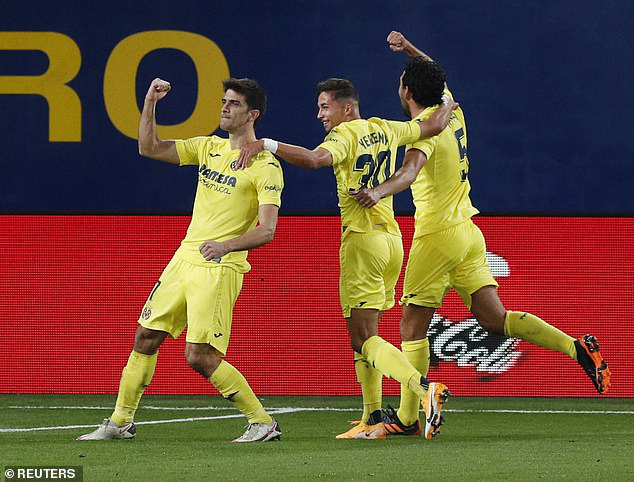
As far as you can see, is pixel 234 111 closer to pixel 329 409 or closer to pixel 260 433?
pixel 260 433

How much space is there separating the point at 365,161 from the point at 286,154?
0.61 m

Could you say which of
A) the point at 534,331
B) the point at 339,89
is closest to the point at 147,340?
the point at 339,89

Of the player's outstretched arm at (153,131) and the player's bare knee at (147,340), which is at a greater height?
the player's outstretched arm at (153,131)

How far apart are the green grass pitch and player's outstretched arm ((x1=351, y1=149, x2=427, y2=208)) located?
47.6 inches

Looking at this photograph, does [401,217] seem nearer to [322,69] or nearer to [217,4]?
[322,69]

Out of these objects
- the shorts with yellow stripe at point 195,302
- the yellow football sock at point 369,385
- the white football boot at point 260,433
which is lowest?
the white football boot at point 260,433

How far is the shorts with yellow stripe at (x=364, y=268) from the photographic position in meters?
7.29

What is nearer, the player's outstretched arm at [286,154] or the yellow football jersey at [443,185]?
the player's outstretched arm at [286,154]

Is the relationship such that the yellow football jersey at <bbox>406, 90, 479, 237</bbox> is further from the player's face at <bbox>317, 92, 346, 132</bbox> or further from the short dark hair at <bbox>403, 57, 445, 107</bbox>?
the player's face at <bbox>317, 92, 346, 132</bbox>

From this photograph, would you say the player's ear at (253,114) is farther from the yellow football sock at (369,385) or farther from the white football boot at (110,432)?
the white football boot at (110,432)

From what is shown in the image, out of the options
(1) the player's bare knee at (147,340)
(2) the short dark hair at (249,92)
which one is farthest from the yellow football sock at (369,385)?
(2) the short dark hair at (249,92)

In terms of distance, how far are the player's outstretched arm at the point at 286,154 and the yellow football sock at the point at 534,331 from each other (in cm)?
155

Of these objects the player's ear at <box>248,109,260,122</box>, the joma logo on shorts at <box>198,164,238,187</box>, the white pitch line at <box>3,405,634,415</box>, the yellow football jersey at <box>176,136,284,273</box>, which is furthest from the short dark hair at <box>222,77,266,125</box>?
the white pitch line at <box>3,405,634,415</box>

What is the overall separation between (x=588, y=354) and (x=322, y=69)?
4.67 metres
